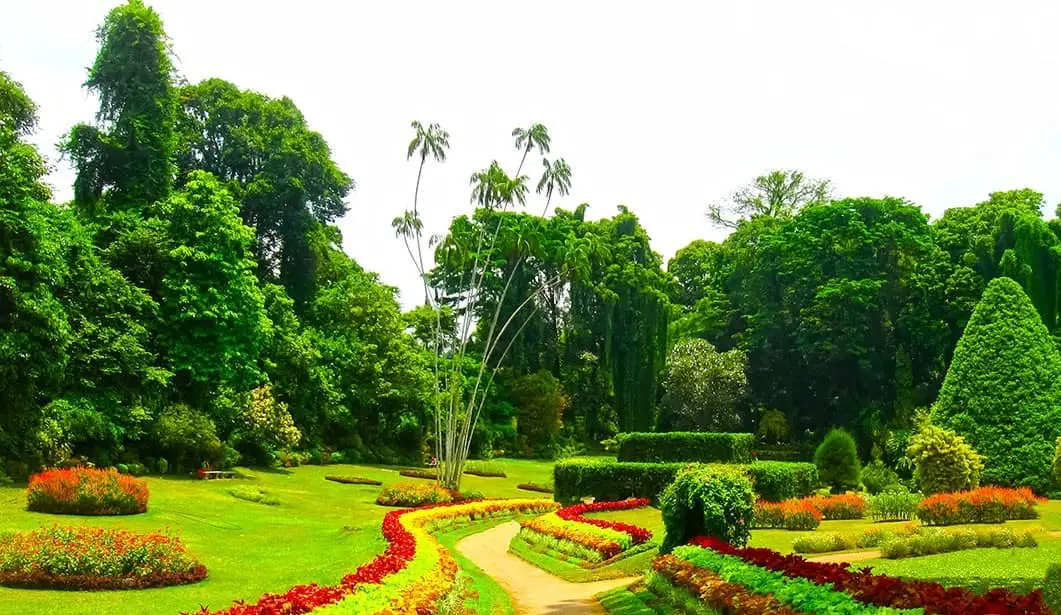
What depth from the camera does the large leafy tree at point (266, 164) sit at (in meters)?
51.1

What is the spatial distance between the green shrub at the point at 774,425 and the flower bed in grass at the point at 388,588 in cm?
3357

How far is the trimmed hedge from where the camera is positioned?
33656mm

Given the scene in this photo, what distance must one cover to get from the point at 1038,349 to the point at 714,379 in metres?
22.9

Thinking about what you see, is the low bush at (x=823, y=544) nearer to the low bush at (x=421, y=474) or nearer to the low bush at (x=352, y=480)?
the low bush at (x=352, y=480)

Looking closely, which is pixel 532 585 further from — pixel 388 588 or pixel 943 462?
pixel 943 462

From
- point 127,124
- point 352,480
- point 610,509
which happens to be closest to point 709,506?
point 610,509

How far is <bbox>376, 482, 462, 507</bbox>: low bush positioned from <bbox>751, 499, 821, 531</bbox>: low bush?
12104mm

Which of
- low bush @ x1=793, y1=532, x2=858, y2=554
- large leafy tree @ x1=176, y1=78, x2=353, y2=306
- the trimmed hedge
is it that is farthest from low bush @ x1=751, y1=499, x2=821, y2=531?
large leafy tree @ x1=176, y1=78, x2=353, y2=306

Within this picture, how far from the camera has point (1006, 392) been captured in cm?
2986

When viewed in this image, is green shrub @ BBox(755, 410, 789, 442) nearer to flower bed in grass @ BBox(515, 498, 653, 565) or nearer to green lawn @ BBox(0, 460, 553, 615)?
green lawn @ BBox(0, 460, 553, 615)

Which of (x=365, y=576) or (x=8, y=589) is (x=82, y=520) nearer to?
(x=8, y=589)

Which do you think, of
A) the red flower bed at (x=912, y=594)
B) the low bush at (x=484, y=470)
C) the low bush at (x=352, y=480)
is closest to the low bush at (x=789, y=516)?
the red flower bed at (x=912, y=594)

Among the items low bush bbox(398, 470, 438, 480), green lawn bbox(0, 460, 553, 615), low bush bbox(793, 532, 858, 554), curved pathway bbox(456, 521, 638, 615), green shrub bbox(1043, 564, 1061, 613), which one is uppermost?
green shrub bbox(1043, 564, 1061, 613)

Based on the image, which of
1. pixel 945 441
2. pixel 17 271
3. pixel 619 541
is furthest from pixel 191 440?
pixel 945 441
